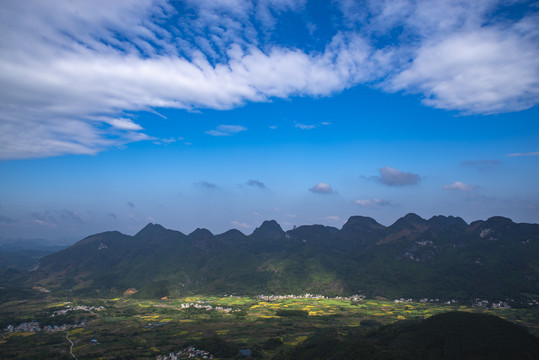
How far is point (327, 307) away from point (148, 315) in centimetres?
10750

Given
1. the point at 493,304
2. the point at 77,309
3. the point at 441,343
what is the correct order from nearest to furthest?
1. the point at 441,343
2. the point at 77,309
3. the point at 493,304

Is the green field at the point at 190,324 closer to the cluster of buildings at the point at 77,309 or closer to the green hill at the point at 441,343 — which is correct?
the cluster of buildings at the point at 77,309

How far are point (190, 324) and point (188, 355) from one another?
49.4 metres

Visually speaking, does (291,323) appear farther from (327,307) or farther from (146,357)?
(146,357)

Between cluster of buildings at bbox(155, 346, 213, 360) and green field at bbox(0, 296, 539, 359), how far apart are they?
3354 millimetres

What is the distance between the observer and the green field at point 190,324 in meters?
109

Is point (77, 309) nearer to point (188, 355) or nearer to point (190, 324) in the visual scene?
point (190, 324)

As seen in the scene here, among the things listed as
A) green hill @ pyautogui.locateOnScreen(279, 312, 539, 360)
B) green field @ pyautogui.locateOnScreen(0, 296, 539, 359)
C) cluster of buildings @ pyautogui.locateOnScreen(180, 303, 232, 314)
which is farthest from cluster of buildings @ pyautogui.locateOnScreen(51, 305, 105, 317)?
green hill @ pyautogui.locateOnScreen(279, 312, 539, 360)

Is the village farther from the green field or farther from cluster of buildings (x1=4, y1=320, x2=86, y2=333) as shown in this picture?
the green field

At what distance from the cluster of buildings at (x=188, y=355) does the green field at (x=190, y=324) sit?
3.35 m

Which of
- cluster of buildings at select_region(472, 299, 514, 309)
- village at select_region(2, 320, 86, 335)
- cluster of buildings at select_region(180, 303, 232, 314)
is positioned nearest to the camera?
village at select_region(2, 320, 86, 335)

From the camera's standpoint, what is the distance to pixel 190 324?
149 meters

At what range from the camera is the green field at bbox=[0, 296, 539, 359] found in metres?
109

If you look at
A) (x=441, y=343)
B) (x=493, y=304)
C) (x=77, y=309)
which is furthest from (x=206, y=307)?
(x=493, y=304)
